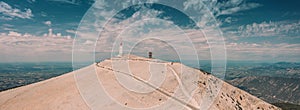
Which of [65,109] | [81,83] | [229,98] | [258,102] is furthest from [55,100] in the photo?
[258,102]

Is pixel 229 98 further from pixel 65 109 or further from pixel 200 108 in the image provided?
pixel 65 109

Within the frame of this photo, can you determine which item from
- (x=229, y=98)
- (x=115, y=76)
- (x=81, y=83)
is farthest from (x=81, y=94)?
(x=229, y=98)

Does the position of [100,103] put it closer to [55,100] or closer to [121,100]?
[121,100]

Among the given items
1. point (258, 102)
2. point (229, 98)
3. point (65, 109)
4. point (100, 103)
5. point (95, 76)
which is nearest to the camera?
point (65, 109)

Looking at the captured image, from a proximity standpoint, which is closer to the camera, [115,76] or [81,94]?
[81,94]

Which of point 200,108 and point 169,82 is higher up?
point 169,82

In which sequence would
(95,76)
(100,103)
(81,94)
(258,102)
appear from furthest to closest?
(95,76), (258,102), (81,94), (100,103)
